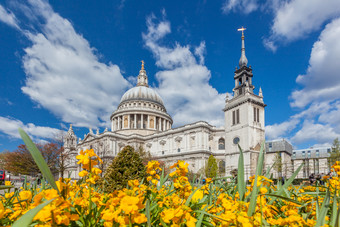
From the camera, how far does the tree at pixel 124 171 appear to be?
9.14 metres

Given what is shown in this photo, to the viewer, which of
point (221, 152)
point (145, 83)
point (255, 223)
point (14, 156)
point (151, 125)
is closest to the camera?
point (255, 223)

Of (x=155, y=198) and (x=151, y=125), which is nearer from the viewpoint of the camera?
(x=155, y=198)

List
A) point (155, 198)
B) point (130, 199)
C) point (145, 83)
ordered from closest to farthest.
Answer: point (130, 199), point (155, 198), point (145, 83)

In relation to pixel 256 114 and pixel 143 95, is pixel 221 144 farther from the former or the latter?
pixel 143 95

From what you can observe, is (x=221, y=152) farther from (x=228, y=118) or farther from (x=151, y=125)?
(x=151, y=125)

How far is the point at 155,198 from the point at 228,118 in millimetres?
45130

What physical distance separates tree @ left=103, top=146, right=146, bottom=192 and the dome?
67.4 m

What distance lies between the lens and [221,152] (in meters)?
53.3

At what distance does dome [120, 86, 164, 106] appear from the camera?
7812cm

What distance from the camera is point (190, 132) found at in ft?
181

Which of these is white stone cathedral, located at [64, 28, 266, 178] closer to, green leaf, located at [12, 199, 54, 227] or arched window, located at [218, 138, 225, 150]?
arched window, located at [218, 138, 225, 150]

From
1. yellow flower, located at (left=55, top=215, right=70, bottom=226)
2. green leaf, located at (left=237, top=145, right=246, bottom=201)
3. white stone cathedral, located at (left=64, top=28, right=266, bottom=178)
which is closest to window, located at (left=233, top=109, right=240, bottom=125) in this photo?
white stone cathedral, located at (left=64, top=28, right=266, bottom=178)

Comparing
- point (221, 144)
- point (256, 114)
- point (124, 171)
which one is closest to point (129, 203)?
point (124, 171)

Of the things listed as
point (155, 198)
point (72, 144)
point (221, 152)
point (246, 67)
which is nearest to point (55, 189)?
point (155, 198)
